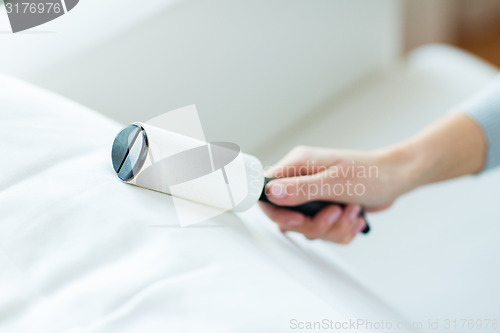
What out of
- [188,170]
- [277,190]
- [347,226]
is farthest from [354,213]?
[188,170]

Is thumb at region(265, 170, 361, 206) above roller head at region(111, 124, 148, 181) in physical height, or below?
below

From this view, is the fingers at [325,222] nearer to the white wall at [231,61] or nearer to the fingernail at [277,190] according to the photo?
the fingernail at [277,190]

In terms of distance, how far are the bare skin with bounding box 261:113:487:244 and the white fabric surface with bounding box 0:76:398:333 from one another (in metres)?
0.13

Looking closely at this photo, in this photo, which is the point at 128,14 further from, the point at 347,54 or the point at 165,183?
the point at 347,54

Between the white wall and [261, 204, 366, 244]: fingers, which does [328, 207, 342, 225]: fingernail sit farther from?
the white wall

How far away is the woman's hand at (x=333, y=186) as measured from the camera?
0.58 metres

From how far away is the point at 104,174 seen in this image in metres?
0.44

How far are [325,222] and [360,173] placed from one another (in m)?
0.07

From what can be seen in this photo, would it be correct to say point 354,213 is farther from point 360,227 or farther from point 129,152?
point 129,152

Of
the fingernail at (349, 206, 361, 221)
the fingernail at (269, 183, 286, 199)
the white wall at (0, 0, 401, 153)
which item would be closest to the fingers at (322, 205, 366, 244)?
the fingernail at (349, 206, 361, 221)

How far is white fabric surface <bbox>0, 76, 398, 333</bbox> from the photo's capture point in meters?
0.37

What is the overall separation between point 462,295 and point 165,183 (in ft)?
1.34

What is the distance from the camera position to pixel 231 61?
0.80m

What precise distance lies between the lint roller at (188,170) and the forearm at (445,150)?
27cm
